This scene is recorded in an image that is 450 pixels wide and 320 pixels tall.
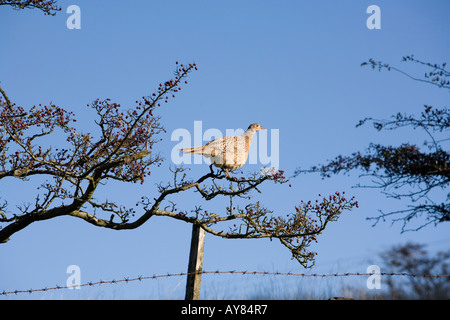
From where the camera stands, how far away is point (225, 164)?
880 cm

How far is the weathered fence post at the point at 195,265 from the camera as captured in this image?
6.00 m

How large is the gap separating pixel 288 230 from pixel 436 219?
346cm

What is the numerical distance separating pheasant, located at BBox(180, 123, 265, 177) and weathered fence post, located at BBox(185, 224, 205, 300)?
2.56 meters

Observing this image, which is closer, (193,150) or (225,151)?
(225,151)

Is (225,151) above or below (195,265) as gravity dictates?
above

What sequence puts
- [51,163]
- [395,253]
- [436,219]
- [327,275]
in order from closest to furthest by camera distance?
[327,275], [51,163], [395,253], [436,219]

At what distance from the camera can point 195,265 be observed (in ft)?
20.0

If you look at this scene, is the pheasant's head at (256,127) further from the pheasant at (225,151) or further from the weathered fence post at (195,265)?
the weathered fence post at (195,265)

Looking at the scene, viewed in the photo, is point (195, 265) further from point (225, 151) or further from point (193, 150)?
point (193, 150)

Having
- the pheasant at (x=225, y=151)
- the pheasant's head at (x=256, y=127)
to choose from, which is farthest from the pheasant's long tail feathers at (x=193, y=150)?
the pheasant's head at (x=256, y=127)

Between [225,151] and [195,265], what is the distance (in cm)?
307

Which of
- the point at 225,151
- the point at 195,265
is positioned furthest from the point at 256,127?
the point at 195,265

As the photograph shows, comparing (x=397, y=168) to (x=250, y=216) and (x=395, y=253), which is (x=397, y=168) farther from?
(x=250, y=216)
